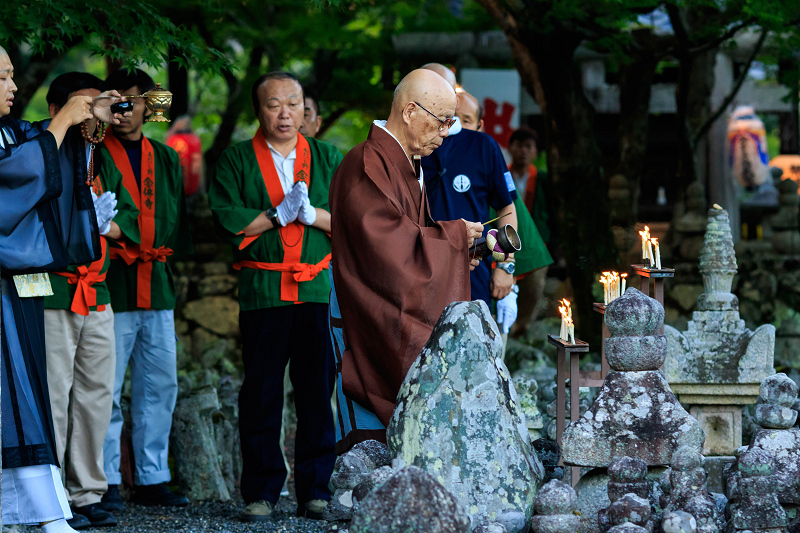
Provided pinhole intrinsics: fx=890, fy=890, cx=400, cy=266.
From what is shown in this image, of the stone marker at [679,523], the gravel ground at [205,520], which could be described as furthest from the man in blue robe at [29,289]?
the stone marker at [679,523]

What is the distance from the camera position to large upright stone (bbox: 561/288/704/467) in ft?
9.28

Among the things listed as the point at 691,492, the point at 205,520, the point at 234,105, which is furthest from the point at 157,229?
the point at 234,105

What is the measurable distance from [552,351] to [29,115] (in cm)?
1094

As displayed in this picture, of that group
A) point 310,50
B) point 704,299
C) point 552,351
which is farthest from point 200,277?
point 704,299

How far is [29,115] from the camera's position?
15.0m

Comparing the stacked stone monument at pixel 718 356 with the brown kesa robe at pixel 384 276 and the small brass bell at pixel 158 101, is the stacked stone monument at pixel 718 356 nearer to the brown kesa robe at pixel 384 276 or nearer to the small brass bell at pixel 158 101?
the brown kesa robe at pixel 384 276

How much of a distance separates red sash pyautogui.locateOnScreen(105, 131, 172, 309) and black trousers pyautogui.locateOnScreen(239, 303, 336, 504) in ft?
1.98

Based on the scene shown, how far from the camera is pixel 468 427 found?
9.04 ft

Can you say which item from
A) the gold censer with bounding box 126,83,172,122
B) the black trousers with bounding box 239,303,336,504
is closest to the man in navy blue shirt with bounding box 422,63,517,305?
the black trousers with bounding box 239,303,336,504

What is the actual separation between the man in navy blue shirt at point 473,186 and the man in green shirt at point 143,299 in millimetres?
1541

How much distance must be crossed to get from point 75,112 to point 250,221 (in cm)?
111

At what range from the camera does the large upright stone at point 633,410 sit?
2828mm

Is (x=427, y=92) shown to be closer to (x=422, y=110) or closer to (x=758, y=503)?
(x=422, y=110)

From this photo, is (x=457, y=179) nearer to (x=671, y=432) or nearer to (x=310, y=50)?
(x=671, y=432)
